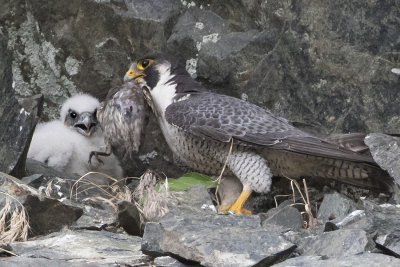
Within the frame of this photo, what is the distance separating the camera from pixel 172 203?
418 centimetres

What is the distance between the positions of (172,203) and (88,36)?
1922 millimetres

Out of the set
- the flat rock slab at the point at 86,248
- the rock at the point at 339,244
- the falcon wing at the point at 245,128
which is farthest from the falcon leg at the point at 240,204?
the rock at the point at 339,244

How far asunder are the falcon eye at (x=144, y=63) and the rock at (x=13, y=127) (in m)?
0.82

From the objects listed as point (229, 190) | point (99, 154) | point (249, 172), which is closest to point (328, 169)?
point (249, 172)

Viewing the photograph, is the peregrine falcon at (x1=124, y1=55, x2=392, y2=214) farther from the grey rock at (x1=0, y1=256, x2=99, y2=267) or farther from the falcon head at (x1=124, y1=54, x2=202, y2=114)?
the grey rock at (x1=0, y1=256, x2=99, y2=267)

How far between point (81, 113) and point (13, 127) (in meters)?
0.95

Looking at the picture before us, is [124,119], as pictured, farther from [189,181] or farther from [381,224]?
[381,224]

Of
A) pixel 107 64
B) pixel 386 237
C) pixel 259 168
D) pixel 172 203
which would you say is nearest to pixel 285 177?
pixel 259 168

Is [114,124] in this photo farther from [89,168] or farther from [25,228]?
[25,228]

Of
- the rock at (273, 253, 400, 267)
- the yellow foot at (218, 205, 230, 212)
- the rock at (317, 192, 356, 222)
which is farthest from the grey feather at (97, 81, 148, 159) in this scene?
the rock at (273, 253, 400, 267)

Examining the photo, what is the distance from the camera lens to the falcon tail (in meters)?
4.79

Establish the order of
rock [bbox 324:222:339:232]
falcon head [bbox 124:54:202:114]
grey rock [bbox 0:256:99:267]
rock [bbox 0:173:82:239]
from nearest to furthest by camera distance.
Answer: grey rock [bbox 0:256:99:267] → rock [bbox 324:222:339:232] → rock [bbox 0:173:82:239] → falcon head [bbox 124:54:202:114]

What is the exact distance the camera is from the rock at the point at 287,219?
12.3ft

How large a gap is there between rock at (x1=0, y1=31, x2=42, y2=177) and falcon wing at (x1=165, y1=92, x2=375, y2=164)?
884 mm
